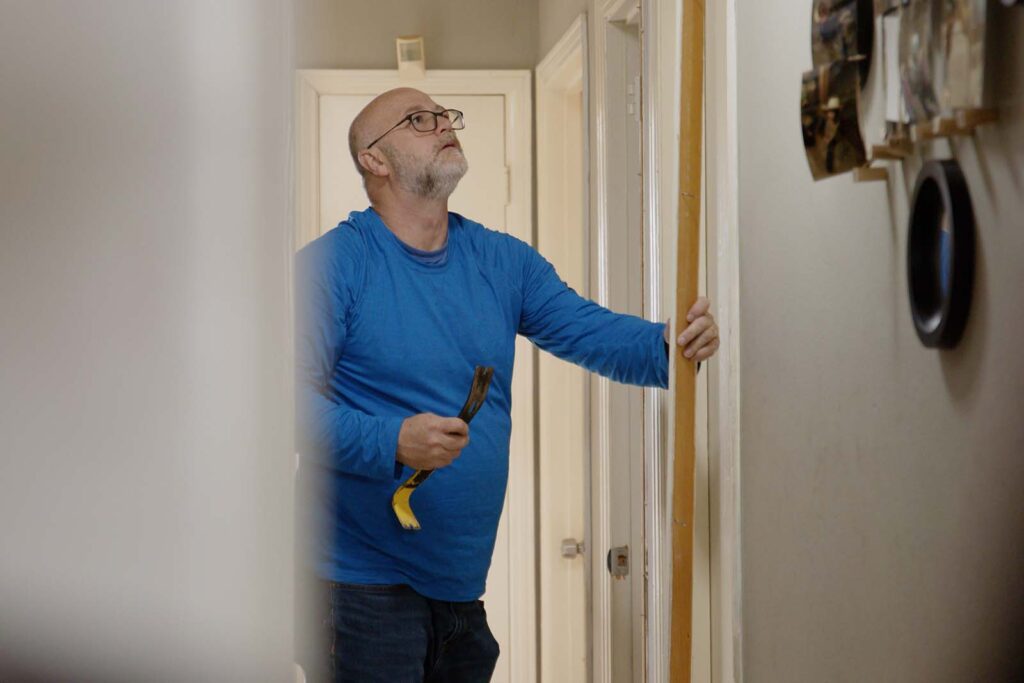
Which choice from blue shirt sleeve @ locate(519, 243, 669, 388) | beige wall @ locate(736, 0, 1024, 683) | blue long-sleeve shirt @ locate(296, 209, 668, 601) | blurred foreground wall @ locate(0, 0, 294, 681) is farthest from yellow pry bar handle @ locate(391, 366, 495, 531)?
blurred foreground wall @ locate(0, 0, 294, 681)

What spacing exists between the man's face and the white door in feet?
0.17

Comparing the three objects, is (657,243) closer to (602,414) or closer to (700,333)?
(700,333)

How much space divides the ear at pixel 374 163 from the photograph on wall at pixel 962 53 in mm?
624

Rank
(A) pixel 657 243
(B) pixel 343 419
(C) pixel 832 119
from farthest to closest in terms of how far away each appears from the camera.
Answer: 1. (A) pixel 657 243
2. (B) pixel 343 419
3. (C) pixel 832 119

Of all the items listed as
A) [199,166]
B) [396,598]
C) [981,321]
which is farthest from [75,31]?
[396,598]

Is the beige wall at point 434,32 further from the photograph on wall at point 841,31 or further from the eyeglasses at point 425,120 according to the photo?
the photograph on wall at point 841,31

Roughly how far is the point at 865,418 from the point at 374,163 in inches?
22.8

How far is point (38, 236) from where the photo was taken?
9 cm

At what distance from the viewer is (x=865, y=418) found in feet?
1.95

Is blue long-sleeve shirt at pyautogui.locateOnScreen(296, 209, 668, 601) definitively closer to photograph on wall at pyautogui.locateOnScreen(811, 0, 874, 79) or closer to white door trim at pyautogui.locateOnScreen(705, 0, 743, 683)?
white door trim at pyautogui.locateOnScreen(705, 0, 743, 683)

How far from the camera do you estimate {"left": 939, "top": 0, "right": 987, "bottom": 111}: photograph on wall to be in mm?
394

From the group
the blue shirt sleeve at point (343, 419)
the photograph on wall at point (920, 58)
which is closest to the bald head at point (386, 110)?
the blue shirt sleeve at point (343, 419)

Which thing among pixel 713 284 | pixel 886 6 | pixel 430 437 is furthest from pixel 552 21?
pixel 886 6

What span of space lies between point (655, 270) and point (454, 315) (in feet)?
0.78
